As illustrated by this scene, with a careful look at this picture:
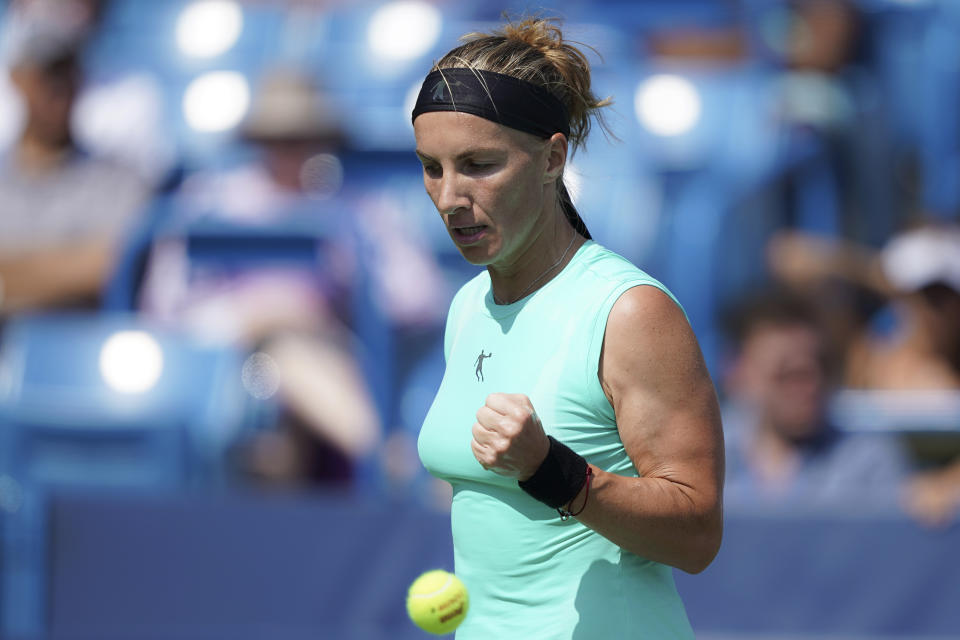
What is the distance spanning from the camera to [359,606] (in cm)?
419

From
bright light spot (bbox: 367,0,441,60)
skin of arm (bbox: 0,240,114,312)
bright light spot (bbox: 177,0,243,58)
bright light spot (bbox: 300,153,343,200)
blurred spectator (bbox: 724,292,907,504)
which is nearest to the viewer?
→ blurred spectator (bbox: 724,292,907,504)

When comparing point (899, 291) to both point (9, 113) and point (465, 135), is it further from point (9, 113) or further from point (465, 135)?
point (9, 113)

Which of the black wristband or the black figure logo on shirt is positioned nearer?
the black wristband

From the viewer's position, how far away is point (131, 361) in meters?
4.45

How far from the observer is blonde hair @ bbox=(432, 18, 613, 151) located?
167 cm

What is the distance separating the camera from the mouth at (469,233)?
1.65 meters

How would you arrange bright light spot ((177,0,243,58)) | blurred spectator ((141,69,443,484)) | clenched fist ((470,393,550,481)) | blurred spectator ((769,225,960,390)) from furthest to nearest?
bright light spot ((177,0,243,58)), blurred spectator ((769,225,960,390)), blurred spectator ((141,69,443,484)), clenched fist ((470,393,550,481))

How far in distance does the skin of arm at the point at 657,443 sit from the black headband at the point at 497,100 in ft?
0.90

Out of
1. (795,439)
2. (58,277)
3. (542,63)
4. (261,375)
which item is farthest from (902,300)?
(542,63)

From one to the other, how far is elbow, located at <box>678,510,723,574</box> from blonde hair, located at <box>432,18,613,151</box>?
23.0 inches

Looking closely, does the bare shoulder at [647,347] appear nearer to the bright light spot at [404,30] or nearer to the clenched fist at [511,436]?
the clenched fist at [511,436]

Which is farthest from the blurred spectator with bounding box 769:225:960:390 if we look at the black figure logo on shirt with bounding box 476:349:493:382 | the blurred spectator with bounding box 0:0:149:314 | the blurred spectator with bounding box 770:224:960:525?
the black figure logo on shirt with bounding box 476:349:493:382

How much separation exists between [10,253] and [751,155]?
3467 mm

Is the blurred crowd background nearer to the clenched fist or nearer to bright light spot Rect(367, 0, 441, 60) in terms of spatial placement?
bright light spot Rect(367, 0, 441, 60)
